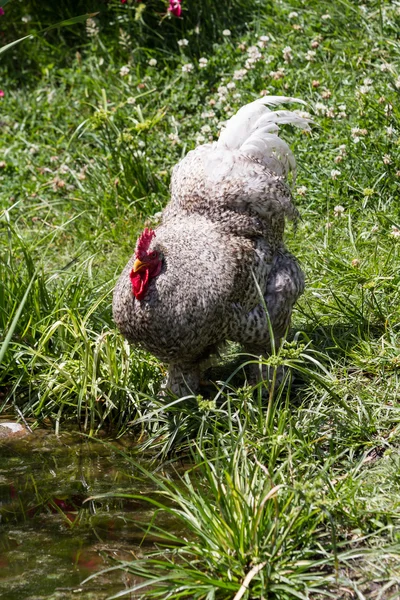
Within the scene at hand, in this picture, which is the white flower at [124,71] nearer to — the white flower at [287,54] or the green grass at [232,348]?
the green grass at [232,348]

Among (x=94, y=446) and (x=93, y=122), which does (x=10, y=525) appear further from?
(x=93, y=122)

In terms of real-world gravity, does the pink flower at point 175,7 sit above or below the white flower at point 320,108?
above

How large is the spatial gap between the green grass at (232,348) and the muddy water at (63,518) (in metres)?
0.14

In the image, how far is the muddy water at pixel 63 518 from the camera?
3336mm

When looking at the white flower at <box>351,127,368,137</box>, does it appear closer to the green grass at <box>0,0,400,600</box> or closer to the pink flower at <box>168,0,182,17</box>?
the green grass at <box>0,0,400,600</box>

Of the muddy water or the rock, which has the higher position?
the muddy water

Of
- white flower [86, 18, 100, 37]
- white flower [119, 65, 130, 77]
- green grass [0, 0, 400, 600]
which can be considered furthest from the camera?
white flower [86, 18, 100, 37]

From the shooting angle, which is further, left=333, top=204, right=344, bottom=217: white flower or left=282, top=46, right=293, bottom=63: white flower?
left=282, top=46, right=293, bottom=63: white flower

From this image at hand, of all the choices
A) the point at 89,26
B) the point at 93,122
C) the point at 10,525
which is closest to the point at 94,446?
the point at 10,525

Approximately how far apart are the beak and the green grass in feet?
2.00

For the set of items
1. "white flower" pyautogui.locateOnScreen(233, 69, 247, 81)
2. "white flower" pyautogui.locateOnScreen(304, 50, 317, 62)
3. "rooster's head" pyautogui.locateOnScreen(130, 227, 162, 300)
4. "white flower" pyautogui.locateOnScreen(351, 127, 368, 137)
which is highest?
"rooster's head" pyautogui.locateOnScreen(130, 227, 162, 300)

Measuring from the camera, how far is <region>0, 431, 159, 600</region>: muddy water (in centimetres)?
334

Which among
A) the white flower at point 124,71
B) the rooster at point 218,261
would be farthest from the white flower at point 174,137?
the rooster at point 218,261

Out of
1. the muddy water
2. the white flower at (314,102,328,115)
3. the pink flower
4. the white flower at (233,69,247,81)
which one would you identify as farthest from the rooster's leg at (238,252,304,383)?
the pink flower
